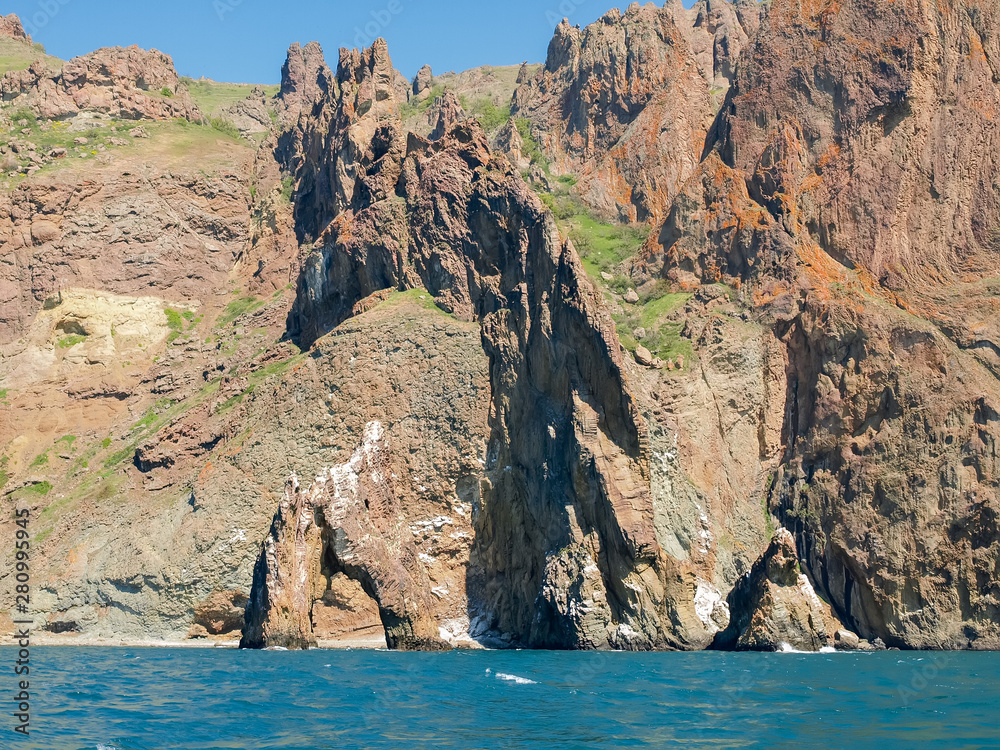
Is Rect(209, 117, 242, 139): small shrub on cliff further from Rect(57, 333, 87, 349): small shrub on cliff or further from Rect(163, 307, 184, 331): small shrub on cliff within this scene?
Rect(57, 333, 87, 349): small shrub on cliff

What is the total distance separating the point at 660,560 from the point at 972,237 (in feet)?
91.2

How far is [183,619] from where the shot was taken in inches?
2111

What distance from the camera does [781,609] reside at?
143 ft

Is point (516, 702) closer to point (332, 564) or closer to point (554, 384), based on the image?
point (332, 564)

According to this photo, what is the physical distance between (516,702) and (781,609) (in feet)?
65.0

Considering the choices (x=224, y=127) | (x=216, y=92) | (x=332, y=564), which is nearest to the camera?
(x=332, y=564)

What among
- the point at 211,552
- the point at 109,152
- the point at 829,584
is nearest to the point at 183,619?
the point at 211,552

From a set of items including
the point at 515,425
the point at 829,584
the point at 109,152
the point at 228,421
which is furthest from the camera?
the point at 109,152

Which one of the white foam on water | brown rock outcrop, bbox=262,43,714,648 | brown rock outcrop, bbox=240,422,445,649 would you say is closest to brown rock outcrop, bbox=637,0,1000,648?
brown rock outcrop, bbox=262,43,714,648

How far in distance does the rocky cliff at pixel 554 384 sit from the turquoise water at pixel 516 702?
7.82 meters

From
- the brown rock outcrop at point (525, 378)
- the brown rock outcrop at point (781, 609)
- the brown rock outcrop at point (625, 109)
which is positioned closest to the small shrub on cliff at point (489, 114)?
the brown rock outcrop at point (625, 109)

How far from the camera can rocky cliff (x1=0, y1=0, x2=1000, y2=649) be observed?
48500mm

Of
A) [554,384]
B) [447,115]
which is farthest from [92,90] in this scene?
[554,384]

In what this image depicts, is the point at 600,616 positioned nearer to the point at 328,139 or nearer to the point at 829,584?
the point at 829,584
